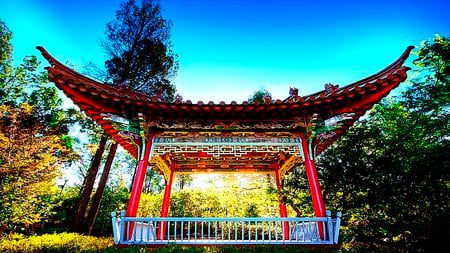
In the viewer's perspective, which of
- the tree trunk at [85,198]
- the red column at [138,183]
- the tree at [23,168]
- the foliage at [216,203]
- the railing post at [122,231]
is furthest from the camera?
the foliage at [216,203]

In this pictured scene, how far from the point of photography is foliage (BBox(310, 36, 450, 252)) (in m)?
4.70

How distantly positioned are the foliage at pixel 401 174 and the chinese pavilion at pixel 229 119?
35.5 inches

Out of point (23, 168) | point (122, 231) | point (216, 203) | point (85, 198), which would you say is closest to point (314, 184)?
point (122, 231)

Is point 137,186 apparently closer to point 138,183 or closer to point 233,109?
point 138,183

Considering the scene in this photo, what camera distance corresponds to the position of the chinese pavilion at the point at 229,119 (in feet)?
15.3

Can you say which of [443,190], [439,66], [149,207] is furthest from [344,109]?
[149,207]

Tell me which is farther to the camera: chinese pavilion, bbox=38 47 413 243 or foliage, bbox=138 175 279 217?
foliage, bbox=138 175 279 217

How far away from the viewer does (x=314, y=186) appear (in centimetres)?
486

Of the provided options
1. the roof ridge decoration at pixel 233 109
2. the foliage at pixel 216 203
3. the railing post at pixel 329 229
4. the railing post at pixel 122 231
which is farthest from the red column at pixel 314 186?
the foliage at pixel 216 203

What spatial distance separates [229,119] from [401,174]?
379 centimetres

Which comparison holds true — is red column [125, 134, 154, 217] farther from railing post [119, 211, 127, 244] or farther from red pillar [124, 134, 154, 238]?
railing post [119, 211, 127, 244]

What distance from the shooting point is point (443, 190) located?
4.73 m

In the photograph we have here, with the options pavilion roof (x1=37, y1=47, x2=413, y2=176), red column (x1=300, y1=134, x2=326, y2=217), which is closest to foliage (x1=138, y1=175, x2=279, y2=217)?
red column (x1=300, y1=134, x2=326, y2=217)

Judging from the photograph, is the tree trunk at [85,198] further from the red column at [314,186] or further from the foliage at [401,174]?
the foliage at [401,174]
